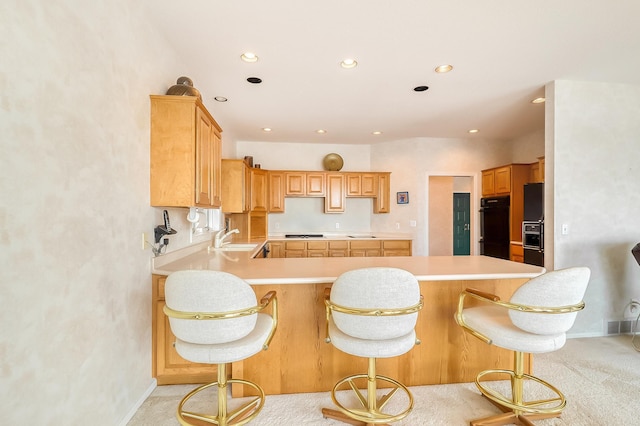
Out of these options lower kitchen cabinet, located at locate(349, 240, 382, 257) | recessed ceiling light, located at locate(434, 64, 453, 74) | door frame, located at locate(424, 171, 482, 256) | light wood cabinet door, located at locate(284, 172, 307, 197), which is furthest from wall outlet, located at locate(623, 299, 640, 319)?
light wood cabinet door, located at locate(284, 172, 307, 197)

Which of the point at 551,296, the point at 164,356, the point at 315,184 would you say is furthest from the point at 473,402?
the point at 315,184

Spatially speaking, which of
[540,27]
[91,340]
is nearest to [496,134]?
[540,27]

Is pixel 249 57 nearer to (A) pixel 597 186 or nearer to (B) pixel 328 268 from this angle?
(B) pixel 328 268

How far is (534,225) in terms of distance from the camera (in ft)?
11.5

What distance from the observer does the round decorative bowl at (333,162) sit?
5430 millimetres

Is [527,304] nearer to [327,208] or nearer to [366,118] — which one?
[366,118]

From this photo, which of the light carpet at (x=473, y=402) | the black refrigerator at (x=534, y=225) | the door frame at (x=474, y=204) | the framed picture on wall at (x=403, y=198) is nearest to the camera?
the light carpet at (x=473, y=402)

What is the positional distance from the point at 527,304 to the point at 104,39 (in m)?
2.69

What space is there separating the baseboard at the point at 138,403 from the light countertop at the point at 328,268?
810 mm

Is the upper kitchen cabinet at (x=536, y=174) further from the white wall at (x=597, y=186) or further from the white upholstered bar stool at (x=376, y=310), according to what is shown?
the white upholstered bar stool at (x=376, y=310)

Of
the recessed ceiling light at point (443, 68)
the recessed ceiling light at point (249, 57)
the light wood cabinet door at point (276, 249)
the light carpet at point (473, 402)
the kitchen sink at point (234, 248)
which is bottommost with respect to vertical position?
the light carpet at point (473, 402)

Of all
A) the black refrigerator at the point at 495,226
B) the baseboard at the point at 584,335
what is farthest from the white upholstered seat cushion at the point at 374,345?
the black refrigerator at the point at 495,226

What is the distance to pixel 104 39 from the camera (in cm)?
154

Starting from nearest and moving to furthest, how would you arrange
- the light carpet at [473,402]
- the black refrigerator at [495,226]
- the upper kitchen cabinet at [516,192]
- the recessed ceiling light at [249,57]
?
1. the light carpet at [473,402]
2. the recessed ceiling light at [249,57]
3. the upper kitchen cabinet at [516,192]
4. the black refrigerator at [495,226]
